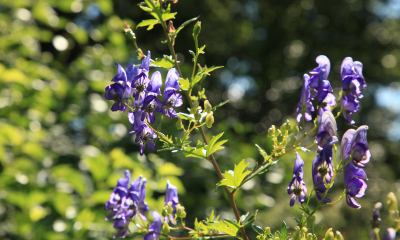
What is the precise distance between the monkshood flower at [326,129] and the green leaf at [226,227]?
0.27 metres

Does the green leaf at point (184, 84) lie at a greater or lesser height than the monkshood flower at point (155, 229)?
greater

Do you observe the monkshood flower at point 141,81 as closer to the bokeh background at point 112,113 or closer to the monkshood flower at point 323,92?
the bokeh background at point 112,113

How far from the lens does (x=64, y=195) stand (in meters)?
2.16

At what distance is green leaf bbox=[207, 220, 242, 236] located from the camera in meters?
0.71

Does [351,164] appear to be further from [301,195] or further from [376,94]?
[376,94]

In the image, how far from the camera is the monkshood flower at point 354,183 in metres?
0.69

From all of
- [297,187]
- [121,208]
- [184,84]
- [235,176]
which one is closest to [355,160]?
[297,187]

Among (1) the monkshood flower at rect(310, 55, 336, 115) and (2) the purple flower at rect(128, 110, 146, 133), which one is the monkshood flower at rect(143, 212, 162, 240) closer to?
(2) the purple flower at rect(128, 110, 146, 133)

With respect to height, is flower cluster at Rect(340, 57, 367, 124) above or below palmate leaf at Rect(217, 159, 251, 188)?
above

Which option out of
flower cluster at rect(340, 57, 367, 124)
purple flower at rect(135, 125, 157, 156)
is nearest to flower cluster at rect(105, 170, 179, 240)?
purple flower at rect(135, 125, 157, 156)

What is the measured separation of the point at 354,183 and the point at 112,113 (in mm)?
2778

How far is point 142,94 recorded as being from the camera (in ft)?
2.31

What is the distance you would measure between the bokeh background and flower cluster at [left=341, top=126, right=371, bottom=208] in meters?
0.56

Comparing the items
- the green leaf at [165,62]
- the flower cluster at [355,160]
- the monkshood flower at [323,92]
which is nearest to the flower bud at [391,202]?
the flower cluster at [355,160]
